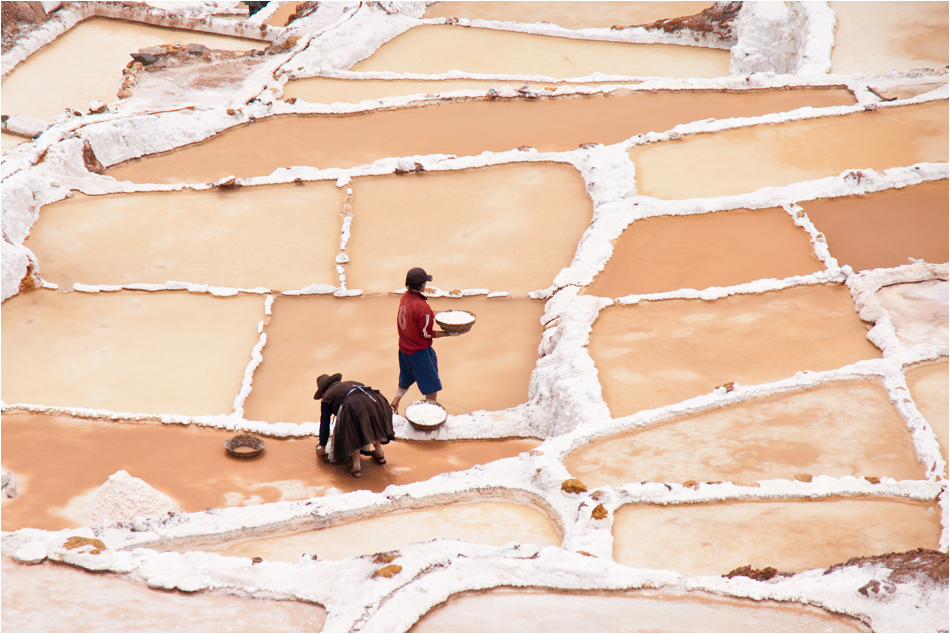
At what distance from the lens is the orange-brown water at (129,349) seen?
675cm

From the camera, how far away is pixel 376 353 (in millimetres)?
7402

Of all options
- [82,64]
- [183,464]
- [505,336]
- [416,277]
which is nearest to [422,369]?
[416,277]

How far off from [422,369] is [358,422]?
3.14 feet

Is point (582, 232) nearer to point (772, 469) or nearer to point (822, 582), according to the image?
point (772, 469)

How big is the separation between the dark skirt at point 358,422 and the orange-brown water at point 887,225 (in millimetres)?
4406

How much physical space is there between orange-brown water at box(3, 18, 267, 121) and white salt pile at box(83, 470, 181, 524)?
35.1ft

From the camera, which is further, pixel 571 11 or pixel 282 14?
pixel 282 14

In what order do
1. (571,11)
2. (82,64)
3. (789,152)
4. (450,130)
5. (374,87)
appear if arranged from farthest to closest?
1. (571,11)
2. (82,64)
3. (374,87)
4. (450,130)
5. (789,152)

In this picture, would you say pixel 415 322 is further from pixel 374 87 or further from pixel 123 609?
pixel 374 87

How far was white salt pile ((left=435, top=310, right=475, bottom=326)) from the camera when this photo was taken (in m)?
6.20

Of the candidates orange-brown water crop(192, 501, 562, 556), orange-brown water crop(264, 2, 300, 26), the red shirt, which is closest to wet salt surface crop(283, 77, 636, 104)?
orange-brown water crop(264, 2, 300, 26)

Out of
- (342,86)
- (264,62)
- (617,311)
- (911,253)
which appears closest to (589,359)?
(617,311)

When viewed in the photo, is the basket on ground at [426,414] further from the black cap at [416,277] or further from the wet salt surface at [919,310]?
the wet salt surface at [919,310]

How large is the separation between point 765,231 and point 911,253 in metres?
1.26
